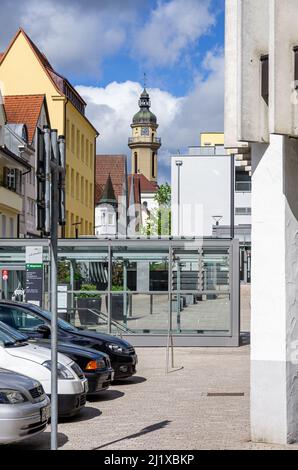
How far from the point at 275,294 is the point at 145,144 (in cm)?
16233

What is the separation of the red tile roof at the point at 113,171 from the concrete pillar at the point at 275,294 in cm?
10119

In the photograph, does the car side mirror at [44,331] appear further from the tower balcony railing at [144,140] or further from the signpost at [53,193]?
the tower balcony railing at [144,140]

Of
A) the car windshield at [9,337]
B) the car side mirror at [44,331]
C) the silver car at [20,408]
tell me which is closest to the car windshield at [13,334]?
the car windshield at [9,337]

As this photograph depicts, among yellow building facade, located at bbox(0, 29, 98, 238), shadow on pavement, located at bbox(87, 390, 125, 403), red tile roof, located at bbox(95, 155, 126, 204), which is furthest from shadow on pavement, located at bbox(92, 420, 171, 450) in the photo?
red tile roof, located at bbox(95, 155, 126, 204)

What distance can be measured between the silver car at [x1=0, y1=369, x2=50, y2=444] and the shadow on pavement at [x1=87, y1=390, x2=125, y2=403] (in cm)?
451

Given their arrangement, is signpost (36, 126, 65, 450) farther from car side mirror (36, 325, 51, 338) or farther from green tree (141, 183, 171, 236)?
green tree (141, 183, 171, 236)

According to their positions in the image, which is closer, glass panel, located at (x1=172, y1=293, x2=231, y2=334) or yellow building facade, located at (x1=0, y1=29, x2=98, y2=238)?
glass panel, located at (x1=172, y1=293, x2=231, y2=334)

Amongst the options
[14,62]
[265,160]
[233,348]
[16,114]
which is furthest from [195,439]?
[14,62]

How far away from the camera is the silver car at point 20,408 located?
9.78m

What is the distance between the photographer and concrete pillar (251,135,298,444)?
34.4ft

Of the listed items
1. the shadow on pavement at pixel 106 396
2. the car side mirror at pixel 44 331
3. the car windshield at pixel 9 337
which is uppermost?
the car windshield at pixel 9 337

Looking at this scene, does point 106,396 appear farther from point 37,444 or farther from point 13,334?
point 37,444

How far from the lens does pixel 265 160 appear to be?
35.5ft

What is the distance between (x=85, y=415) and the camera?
1338 cm
